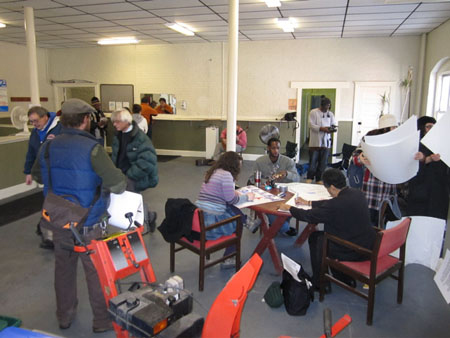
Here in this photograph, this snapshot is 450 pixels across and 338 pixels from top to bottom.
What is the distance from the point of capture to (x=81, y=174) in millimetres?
2252

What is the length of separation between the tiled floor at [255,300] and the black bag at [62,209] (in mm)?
819

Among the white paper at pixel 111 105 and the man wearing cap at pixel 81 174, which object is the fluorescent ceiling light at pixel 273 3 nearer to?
the man wearing cap at pixel 81 174

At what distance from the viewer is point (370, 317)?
263 cm

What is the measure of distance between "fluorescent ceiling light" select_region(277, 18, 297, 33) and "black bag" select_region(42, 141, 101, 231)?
5569 millimetres

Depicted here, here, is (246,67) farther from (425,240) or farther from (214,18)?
(425,240)

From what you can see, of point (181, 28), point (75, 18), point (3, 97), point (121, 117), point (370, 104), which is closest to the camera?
point (121, 117)

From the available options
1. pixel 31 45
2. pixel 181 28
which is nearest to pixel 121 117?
pixel 31 45

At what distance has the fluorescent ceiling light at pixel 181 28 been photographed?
7.25 m

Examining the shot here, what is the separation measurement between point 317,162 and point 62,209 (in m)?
5.47

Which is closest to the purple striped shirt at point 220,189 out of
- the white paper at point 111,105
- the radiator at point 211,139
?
the radiator at point 211,139

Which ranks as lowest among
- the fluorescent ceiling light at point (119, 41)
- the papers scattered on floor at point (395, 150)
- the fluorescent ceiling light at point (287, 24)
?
the papers scattered on floor at point (395, 150)

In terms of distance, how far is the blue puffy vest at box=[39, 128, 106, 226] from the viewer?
224cm

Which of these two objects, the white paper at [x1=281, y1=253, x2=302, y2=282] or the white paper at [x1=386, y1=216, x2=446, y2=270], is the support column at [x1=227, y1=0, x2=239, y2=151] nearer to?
the white paper at [x1=386, y1=216, x2=446, y2=270]

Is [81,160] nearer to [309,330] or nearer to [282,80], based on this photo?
[309,330]
